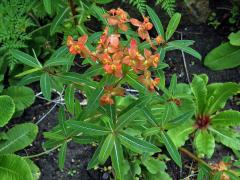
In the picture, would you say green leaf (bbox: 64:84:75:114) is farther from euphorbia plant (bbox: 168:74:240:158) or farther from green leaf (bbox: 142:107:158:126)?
euphorbia plant (bbox: 168:74:240:158)

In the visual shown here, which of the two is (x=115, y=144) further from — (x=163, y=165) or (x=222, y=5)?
(x=222, y=5)

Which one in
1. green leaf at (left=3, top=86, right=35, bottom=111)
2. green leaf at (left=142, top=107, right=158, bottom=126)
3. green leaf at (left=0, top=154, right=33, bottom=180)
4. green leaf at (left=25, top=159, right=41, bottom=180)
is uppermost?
green leaf at (left=142, top=107, right=158, bottom=126)

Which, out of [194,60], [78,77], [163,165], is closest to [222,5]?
[194,60]

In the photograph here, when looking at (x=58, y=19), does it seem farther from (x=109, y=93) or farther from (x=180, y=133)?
(x=180, y=133)

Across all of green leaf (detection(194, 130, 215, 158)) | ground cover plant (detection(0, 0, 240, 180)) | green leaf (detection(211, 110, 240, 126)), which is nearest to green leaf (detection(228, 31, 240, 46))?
ground cover plant (detection(0, 0, 240, 180))

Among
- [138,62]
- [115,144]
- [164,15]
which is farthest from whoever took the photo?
[164,15]

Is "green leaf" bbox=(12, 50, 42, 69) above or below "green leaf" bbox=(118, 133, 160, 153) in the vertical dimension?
above
